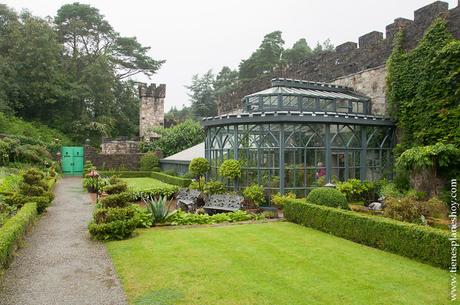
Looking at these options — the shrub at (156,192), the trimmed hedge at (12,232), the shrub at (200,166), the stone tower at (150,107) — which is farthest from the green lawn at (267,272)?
the stone tower at (150,107)

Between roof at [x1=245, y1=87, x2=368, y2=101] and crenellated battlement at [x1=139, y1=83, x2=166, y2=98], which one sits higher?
crenellated battlement at [x1=139, y1=83, x2=166, y2=98]

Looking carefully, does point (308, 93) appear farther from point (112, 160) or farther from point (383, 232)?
point (112, 160)

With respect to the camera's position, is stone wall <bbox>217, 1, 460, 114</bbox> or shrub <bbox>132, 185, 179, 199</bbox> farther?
shrub <bbox>132, 185, 179, 199</bbox>

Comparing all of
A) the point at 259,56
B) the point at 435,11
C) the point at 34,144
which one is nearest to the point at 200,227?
the point at 435,11

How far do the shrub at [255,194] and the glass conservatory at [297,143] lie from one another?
443mm

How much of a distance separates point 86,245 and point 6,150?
17.2m

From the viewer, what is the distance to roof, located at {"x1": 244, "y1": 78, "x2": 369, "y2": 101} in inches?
591

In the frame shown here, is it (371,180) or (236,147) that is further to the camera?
(371,180)

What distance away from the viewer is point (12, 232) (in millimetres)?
6664

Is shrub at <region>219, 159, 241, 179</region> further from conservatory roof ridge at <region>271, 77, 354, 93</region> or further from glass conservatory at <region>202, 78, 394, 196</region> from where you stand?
conservatory roof ridge at <region>271, 77, 354, 93</region>

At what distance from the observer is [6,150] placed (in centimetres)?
2155

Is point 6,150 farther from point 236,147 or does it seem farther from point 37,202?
point 236,147

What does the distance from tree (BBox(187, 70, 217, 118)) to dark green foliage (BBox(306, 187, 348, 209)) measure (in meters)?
33.5

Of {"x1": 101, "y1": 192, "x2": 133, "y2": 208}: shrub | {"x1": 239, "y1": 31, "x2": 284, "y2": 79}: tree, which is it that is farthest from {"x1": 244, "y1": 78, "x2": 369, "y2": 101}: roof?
{"x1": 239, "y1": 31, "x2": 284, "y2": 79}: tree
